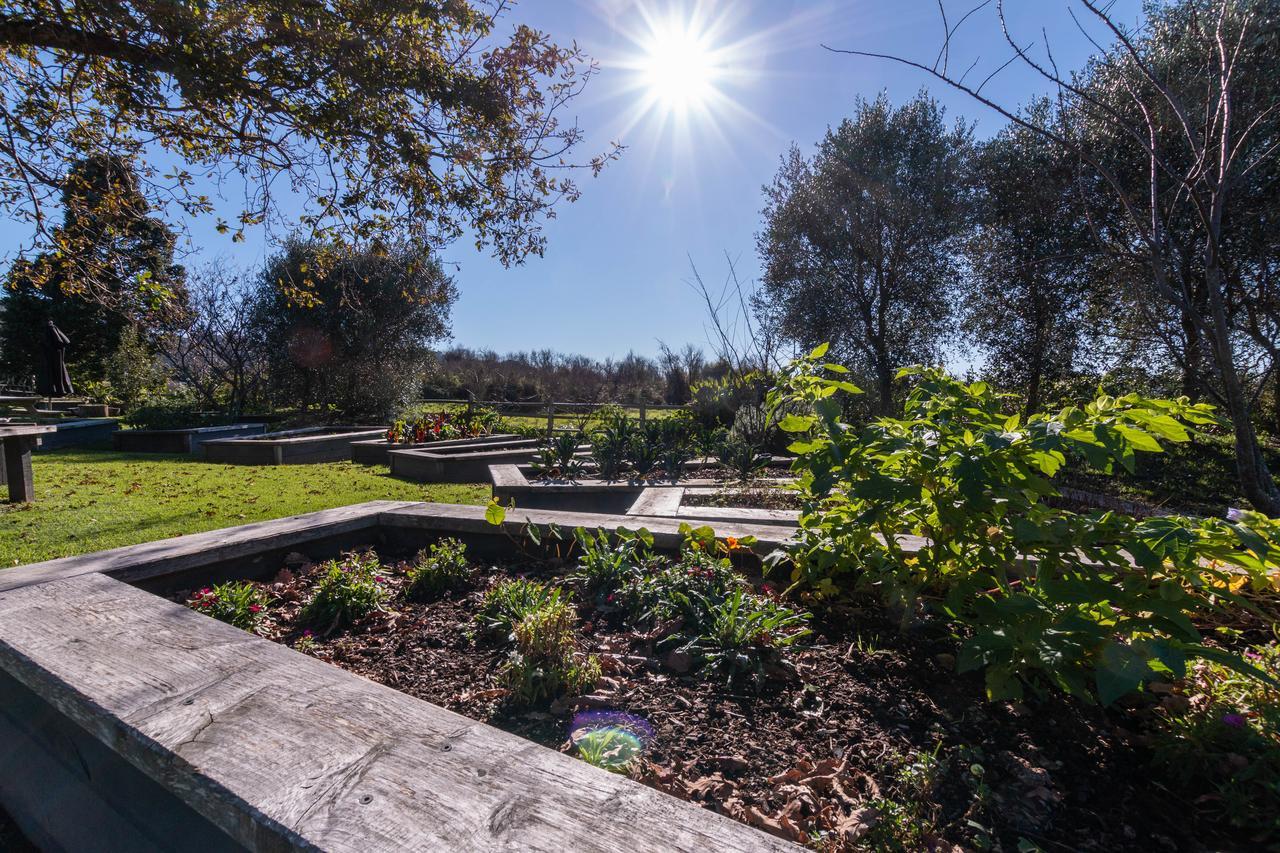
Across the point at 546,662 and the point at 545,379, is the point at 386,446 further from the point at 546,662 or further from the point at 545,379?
the point at 545,379

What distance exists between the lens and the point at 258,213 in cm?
496

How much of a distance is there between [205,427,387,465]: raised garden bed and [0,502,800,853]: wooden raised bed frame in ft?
26.9

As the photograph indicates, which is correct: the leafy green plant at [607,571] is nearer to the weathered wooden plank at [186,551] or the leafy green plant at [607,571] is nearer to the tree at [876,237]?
the weathered wooden plank at [186,551]

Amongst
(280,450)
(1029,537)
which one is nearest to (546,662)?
(1029,537)

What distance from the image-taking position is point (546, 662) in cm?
168

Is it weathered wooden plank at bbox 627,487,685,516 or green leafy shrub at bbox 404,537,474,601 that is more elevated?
green leafy shrub at bbox 404,537,474,601

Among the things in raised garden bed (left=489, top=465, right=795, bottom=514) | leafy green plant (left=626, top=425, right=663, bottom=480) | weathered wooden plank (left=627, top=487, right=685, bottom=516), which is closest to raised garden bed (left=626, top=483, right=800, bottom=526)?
weathered wooden plank (left=627, top=487, right=685, bottom=516)

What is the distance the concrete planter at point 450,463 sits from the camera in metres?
8.08

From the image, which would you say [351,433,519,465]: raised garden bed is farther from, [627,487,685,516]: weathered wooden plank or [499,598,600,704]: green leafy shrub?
[499,598,600,704]: green leafy shrub

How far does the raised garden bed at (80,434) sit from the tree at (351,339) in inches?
161

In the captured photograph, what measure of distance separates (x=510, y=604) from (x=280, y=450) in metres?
9.23

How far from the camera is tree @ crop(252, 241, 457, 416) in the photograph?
15266 millimetres

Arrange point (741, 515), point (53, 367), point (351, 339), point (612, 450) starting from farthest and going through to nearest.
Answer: point (351, 339), point (53, 367), point (612, 450), point (741, 515)

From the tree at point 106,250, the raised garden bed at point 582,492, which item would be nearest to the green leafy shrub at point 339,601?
the raised garden bed at point 582,492
